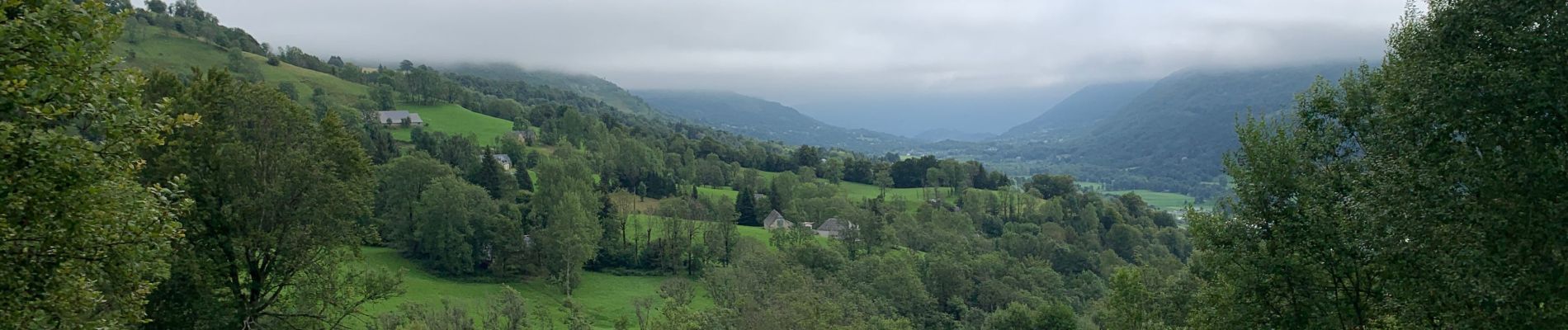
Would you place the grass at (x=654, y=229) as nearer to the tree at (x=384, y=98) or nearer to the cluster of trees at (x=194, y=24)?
the tree at (x=384, y=98)

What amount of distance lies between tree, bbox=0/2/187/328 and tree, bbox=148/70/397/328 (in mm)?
6421

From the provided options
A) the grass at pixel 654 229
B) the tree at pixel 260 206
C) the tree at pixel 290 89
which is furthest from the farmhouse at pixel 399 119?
the tree at pixel 260 206

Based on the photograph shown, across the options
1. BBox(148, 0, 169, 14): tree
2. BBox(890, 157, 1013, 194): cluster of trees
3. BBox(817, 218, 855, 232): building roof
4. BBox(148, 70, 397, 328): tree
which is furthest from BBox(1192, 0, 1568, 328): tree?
BBox(148, 0, 169, 14): tree

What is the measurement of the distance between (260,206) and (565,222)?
123 feet

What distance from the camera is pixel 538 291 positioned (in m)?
51.0

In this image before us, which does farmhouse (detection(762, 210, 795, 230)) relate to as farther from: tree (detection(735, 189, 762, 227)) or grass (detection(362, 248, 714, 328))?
grass (detection(362, 248, 714, 328))

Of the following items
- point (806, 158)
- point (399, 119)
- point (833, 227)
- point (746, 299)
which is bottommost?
point (833, 227)

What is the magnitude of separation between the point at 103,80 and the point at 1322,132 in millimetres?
18379

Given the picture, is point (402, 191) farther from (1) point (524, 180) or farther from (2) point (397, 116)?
(2) point (397, 116)

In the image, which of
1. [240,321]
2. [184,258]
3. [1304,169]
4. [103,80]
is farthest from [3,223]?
[1304,169]

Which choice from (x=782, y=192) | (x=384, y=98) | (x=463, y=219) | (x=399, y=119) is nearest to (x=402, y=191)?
(x=463, y=219)

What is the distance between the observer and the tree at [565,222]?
170 ft

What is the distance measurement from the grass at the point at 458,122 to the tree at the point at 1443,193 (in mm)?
99961

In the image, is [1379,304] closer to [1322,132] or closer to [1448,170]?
[1322,132]
